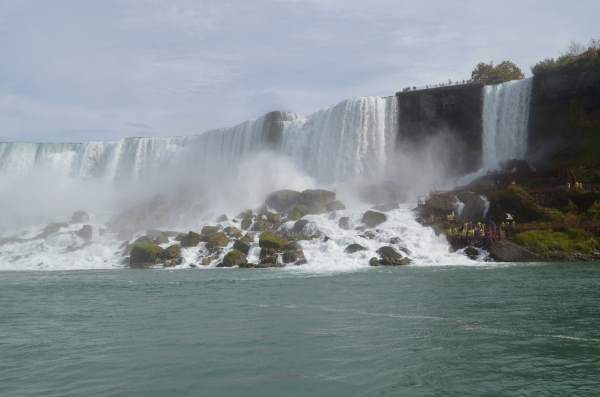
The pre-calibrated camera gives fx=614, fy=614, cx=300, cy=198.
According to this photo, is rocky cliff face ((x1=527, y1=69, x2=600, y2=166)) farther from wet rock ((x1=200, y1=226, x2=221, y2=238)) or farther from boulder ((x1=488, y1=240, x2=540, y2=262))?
wet rock ((x1=200, y1=226, x2=221, y2=238))

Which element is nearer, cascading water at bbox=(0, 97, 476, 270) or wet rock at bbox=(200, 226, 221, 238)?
cascading water at bbox=(0, 97, 476, 270)

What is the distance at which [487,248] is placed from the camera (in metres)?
29.1

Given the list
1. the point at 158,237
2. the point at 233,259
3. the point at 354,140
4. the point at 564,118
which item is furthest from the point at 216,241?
the point at 564,118

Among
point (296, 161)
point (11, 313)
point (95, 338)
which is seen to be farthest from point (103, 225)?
point (95, 338)

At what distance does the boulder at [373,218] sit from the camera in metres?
34.2

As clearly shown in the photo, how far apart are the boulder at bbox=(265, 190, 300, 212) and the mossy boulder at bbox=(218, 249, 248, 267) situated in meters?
10.4

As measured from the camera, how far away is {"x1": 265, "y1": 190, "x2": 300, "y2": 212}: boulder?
4275cm

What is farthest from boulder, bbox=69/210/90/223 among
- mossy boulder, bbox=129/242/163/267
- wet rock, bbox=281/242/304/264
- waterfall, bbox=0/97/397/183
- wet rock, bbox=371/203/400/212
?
wet rock, bbox=281/242/304/264

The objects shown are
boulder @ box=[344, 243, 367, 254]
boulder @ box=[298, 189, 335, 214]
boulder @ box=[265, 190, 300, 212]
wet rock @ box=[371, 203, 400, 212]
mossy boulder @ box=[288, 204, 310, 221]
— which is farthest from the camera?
boulder @ box=[265, 190, 300, 212]

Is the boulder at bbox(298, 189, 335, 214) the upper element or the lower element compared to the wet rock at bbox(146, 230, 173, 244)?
upper

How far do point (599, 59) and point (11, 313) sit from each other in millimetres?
35903

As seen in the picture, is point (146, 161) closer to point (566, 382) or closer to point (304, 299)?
point (304, 299)

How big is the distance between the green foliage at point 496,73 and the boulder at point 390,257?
96.7 feet

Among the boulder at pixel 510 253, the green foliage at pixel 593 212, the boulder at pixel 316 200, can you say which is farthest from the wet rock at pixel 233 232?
the green foliage at pixel 593 212
